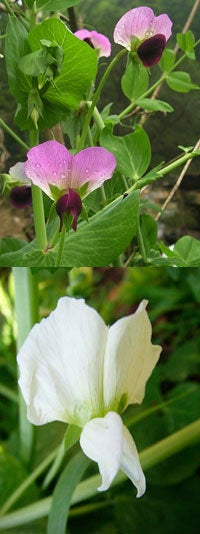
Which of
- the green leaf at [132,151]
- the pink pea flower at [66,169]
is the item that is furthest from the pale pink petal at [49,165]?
the green leaf at [132,151]

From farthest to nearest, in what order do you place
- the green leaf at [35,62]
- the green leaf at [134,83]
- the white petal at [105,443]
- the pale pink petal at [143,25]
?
the green leaf at [134,83] < the pale pink petal at [143,25] < the green leaf at [35,62] < the white petal at [105,443]

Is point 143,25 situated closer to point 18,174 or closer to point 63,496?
point 18,174

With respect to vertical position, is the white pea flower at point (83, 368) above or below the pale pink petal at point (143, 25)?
below

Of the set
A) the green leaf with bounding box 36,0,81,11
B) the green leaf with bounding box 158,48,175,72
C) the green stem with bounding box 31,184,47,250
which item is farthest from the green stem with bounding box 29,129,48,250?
the green leaf with bounding box 158,48,175,72

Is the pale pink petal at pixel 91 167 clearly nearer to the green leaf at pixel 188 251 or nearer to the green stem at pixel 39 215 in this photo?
the green stem at pixel 39 215

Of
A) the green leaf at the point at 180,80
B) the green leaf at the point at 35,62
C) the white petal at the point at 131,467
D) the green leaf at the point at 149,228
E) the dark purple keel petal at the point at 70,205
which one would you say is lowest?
the green leaf at the point at 149,228

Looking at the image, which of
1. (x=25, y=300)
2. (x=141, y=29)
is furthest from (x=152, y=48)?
(x=25, y=300)

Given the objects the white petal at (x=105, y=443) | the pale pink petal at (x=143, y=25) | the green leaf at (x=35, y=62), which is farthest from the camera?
the pale pink petal at (x=143, y=25)

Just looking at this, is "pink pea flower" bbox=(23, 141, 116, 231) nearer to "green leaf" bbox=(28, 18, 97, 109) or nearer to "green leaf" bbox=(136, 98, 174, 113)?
"green leaf" bbox=(28, 18, 97, 109)
